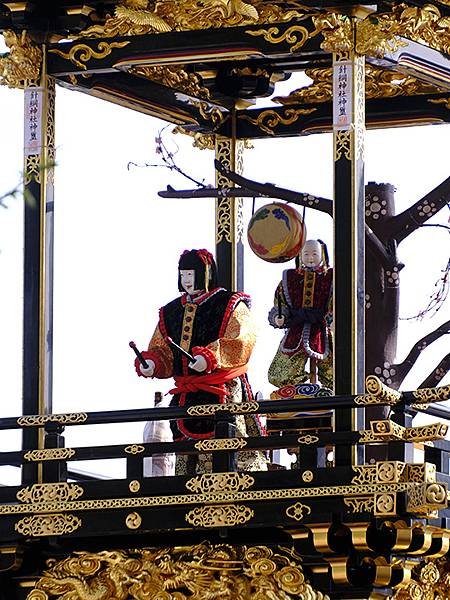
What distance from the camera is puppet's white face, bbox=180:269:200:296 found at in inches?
864

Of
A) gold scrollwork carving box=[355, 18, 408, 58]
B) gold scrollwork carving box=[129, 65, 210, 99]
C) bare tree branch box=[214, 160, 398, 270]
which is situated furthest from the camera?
gold scrollwork carving box=[129, 65, 210, 99]

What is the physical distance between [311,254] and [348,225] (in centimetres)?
149

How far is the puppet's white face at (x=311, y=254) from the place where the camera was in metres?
22.6

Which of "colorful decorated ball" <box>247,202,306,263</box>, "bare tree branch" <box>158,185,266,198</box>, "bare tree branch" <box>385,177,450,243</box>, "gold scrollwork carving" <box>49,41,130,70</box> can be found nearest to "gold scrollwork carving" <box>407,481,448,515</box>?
"colorful decorated ball" <box>247,202,306,263</box>

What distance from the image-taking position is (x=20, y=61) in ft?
72.8

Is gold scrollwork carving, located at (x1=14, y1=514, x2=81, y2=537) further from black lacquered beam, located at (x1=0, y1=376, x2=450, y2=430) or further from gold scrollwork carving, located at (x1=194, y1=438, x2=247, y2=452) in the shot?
gold scrollwork carving, located at (x1=194, y1=438, x2=247, y2=452)

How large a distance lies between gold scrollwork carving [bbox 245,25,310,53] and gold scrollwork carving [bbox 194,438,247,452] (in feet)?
11.3

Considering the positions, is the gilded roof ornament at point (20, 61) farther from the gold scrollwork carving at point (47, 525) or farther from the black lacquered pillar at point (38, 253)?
the gold scrollwork carving at point (47, 525)

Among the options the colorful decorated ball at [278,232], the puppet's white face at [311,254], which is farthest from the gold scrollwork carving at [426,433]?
the colorful decorated ball at [278,232]

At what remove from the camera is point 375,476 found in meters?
20.2

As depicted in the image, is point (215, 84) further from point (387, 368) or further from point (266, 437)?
point (266, 437)

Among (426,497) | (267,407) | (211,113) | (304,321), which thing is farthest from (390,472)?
(211,113)

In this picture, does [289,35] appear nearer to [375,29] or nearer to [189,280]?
[375,29]

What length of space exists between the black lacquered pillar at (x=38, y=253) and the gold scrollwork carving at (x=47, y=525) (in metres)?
0.95
